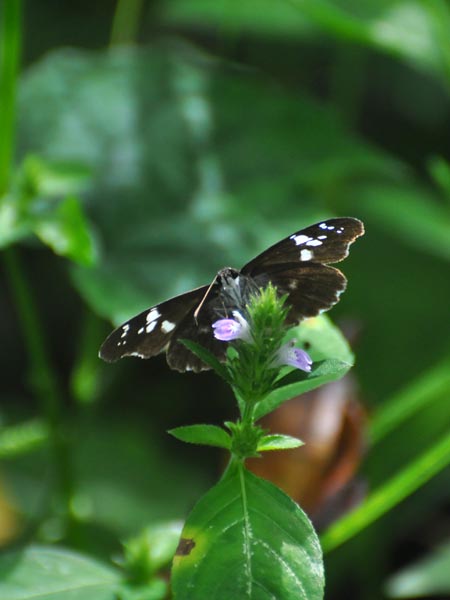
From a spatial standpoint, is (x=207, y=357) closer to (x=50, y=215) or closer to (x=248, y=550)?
(x=248, y=550)

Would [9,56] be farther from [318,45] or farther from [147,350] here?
[318,45]

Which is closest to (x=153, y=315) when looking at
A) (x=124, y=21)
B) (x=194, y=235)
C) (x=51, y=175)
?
(x=51, y=175)

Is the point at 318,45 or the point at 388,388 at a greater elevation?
the point at 318,45

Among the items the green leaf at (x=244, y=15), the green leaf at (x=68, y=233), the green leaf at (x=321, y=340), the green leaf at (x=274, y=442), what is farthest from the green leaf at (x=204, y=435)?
the green leaf at (x=244, y=15)

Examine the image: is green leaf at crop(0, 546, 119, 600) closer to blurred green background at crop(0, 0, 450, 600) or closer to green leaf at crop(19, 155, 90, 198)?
blurred green background at crop(0, 0, 450, 600)

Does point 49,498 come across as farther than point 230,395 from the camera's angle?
No

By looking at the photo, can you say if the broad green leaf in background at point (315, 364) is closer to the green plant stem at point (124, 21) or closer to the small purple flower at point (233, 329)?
the small purple flower at point (233, 329)

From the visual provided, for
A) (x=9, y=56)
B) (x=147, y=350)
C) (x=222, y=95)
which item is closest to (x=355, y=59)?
(x=222, y=95)
